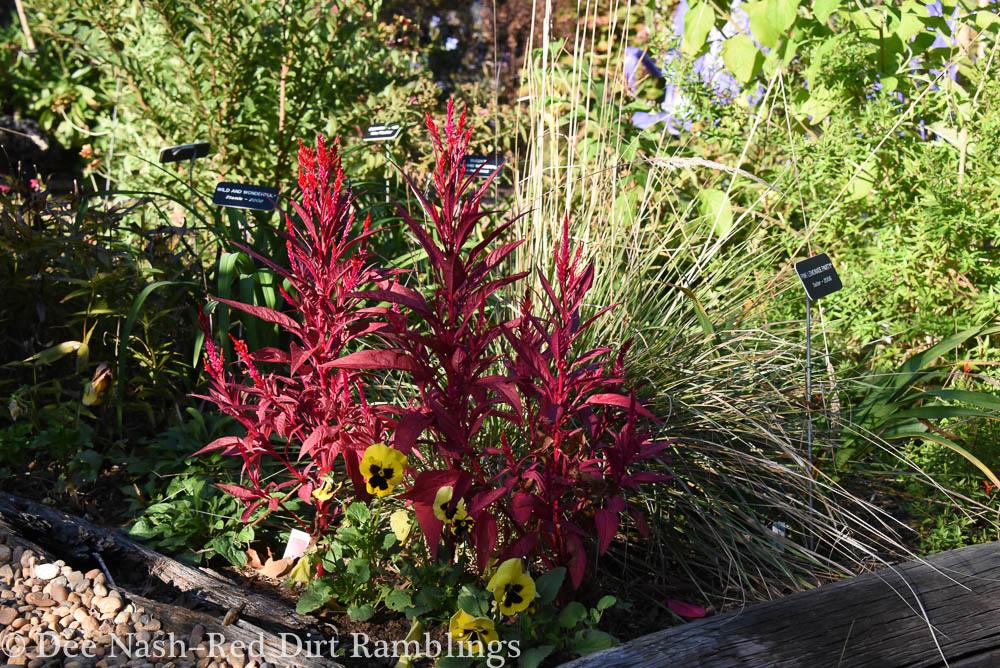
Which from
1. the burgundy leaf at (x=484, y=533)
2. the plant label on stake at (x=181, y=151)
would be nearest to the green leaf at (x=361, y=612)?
the burgundy leaf at (x=484, y=533)

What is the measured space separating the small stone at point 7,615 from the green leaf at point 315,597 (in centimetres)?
61

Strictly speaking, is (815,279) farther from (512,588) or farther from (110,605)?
(110,605)

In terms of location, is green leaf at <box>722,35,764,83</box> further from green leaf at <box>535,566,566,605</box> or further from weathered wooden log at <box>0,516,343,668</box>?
weathered wooden log at <box>0,516,343,668</box>

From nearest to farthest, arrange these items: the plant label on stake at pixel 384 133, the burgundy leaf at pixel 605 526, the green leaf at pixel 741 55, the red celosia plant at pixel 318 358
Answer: the burgundy leaf at pixel 605 526
the red celosia plant at pixel 318 358
the green leaf at pixel 741 55
the plant label on stake at pixel 384 133

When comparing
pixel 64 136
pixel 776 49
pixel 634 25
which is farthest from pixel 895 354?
pixel 64 136

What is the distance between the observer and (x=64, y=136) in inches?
262

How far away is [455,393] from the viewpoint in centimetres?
178

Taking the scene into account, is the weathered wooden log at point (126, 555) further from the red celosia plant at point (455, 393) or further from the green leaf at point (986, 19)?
the green leaf at point (986, 19)

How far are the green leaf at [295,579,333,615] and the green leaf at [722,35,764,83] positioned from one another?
7.86ft

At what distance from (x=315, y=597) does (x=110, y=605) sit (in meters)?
0.45

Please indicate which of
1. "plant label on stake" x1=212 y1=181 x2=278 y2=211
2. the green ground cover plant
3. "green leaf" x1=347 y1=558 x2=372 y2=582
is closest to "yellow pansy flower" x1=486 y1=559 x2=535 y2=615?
the green ground cover plant

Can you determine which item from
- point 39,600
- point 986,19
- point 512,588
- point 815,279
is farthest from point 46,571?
point 986,19

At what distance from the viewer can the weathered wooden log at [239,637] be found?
1.79m

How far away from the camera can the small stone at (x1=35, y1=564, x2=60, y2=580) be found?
204 centimetres
